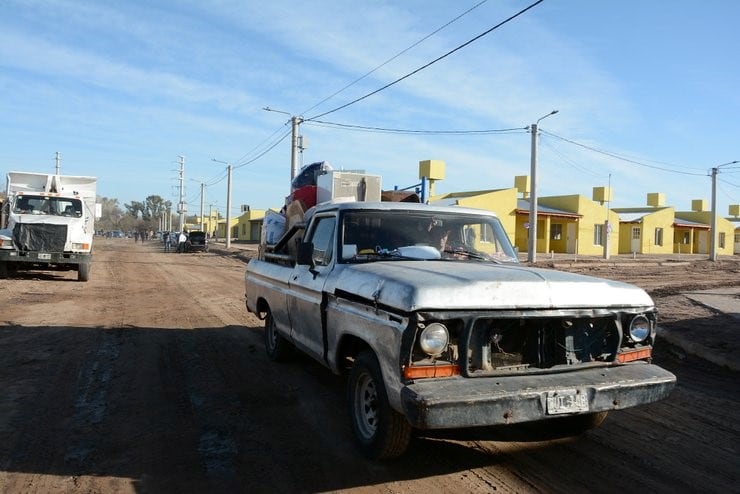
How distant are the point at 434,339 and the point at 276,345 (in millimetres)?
3758

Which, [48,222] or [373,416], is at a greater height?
[48,222]

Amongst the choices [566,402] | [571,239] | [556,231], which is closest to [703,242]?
[571,239]

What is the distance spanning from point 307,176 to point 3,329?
5.30 meters

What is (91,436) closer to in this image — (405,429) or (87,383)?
(87,383)

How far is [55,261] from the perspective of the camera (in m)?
16.5

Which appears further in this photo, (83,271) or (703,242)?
(703,242)

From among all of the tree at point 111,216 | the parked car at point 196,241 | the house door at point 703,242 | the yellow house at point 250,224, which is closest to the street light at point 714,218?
the house door at point 703,242

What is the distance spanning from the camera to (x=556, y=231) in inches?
1949

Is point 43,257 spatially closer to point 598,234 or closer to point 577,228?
point 577,228

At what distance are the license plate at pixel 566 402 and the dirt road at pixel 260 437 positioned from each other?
21.1 inches

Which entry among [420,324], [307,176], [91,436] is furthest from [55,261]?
[420,324]

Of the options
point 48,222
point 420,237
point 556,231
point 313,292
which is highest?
point 556,231

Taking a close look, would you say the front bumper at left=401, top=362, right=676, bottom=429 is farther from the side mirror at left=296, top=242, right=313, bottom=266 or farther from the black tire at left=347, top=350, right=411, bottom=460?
the side mirror at left=296, top=242, right=313, bottom=266

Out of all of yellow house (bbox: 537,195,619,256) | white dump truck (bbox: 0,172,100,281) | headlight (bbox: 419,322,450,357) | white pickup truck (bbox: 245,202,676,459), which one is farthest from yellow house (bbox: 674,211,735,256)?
headlight (bbox: 419,322,450,357)
